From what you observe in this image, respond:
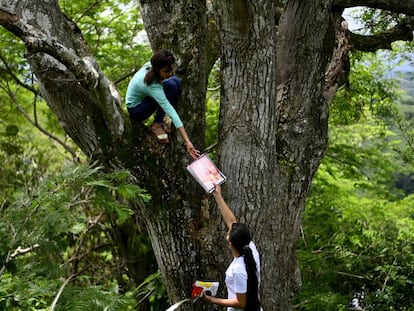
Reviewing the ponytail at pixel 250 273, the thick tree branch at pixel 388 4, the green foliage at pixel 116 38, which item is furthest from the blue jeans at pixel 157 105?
the green foliage at pixel 116 38

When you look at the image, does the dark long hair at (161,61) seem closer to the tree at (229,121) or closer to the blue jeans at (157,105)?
the blue jeans at (157,105)

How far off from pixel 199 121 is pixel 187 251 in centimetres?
114

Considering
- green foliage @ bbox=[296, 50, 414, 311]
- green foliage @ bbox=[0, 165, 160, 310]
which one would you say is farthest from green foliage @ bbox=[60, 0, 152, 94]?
green foliage @ bbox=[0, 165, 160, 310]

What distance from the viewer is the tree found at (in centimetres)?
422

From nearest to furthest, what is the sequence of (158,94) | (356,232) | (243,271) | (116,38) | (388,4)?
(243,271)
(158,94)
(388,4)
(356,232)
(116,38)

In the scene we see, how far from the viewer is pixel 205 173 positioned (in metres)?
4.27

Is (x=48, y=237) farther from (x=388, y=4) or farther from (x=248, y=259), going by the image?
(x=388, y=4)

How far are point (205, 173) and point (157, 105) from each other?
73 centimetres

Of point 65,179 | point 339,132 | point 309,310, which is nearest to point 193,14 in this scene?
point 65,179

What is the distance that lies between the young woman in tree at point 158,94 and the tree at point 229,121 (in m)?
0.12

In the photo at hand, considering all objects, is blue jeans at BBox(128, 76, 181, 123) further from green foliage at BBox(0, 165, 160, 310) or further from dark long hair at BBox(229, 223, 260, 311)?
dark long hair at BBox(229, 223, 260, 311)

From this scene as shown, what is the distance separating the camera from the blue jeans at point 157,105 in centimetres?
435

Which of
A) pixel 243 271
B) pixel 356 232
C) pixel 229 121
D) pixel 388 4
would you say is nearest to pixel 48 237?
pixel 243 271

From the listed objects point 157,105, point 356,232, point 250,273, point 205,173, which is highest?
point 157,105
